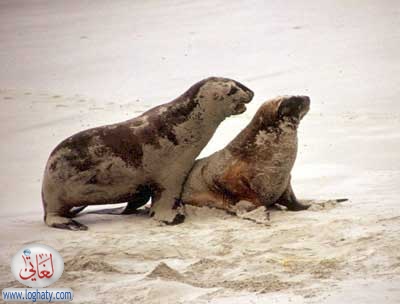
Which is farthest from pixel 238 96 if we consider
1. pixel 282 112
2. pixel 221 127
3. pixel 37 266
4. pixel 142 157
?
pixel 221 127

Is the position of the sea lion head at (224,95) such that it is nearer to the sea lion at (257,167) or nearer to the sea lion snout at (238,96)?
the sea lion snout at (238,96)

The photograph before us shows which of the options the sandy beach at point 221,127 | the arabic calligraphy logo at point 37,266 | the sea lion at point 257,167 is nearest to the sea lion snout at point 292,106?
the sea lion at point 257,167

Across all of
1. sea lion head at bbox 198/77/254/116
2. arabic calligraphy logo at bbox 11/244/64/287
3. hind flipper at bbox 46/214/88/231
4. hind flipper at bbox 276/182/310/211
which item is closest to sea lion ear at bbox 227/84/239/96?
sea lion head at bbox 198/77/254/116

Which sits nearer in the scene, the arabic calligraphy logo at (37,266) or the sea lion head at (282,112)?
the arabic calligraphy logo at (37,266)

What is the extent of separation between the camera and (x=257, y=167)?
273 inches

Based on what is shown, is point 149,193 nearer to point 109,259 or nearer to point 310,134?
point 109,259

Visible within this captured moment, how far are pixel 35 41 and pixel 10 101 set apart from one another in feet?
8.78

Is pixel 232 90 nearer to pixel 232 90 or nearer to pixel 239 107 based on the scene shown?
pixel 232 90

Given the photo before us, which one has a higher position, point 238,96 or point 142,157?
point 238,96

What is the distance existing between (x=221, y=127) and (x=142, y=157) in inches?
136

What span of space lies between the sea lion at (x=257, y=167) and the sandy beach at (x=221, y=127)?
133 millimetres

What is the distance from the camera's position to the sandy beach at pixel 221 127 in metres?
5.55

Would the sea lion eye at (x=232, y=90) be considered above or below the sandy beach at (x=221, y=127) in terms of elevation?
above

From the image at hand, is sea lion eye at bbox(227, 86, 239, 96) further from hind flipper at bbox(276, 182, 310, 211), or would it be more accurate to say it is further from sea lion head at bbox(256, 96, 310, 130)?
hind flipper at bbox(276, 182, 310, 211)
